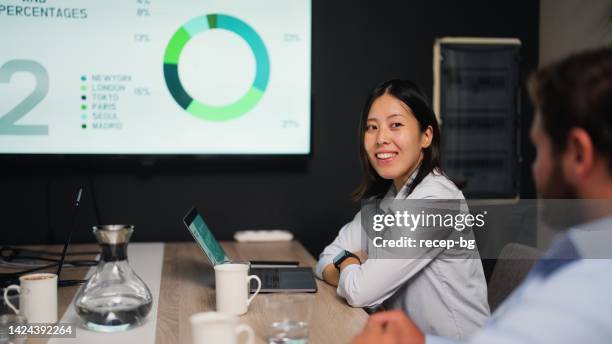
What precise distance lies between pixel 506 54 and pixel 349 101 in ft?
A: 2.87

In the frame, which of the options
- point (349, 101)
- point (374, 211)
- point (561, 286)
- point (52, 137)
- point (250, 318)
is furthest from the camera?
point (349, 101)

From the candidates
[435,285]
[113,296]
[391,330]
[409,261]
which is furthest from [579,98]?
[113,296]

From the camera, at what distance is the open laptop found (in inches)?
72.2

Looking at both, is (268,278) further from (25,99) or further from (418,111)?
(25,99)

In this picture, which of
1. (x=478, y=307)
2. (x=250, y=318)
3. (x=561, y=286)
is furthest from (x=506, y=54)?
(x=561, y=286)

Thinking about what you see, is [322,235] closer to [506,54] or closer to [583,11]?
[506,54]

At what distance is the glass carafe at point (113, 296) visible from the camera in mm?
1427

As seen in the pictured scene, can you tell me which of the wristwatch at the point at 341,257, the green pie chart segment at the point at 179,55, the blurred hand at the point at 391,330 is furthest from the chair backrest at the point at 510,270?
the green pie chart segment at the point at 179,55

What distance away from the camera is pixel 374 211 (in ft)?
7.83

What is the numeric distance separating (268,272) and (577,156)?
1282mm

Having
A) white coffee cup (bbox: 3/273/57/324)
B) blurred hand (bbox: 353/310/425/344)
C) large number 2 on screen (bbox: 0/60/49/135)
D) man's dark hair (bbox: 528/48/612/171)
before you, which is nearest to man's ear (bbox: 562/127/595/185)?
man's dark hair (bbox: 528/48/612/171)

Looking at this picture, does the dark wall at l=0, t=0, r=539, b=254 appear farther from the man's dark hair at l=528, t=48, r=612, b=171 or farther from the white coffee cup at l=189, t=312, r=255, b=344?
the man's dark hair at l=528, t=48, r=612, b=171

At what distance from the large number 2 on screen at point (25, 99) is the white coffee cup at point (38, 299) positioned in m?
1.42

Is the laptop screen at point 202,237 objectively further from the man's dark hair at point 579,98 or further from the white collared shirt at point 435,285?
the man's dark hair at point 579,98
